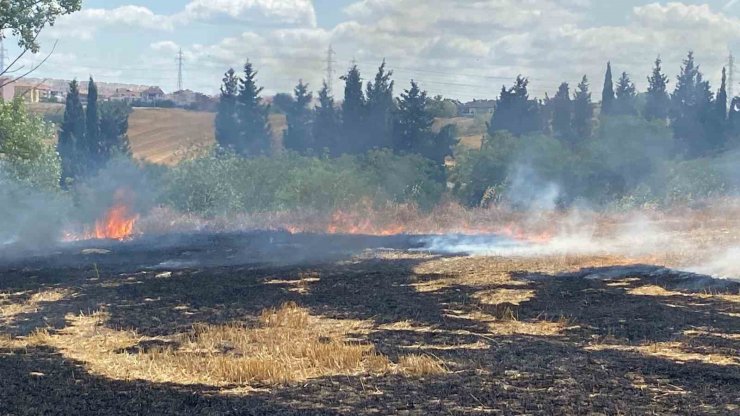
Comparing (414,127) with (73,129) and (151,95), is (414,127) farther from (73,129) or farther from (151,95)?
(151,95)

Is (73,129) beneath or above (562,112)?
beneath

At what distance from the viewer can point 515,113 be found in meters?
76.5

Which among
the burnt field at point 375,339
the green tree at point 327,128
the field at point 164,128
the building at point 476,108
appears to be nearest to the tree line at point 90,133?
the field at point 164,128

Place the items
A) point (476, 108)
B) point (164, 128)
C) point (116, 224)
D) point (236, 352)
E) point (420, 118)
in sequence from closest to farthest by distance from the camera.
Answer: point (236, 352) < point (116, 224) < point (420, 118) < point (164, 128) < point (476, 108)

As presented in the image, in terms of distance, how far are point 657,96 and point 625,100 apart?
Answer: 6.05 m

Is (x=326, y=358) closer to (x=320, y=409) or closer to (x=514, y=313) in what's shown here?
(x=320, y=409)

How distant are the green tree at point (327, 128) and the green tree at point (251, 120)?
4651 millimetres

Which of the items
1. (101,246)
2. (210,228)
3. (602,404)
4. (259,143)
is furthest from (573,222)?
(259,143)

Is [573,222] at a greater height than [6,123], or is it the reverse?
[6,123]

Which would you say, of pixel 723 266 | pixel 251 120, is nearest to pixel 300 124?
pixel 251 120

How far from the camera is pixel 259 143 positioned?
74.1 meters

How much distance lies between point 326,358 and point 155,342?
12.1ft

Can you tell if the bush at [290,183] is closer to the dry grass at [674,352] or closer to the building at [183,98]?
the dry grass at [674,352]

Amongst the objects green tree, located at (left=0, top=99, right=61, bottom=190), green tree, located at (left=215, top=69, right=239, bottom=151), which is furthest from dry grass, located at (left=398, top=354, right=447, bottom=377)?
green tree, located at (left=215, top=69, right=239, bottom=151)
